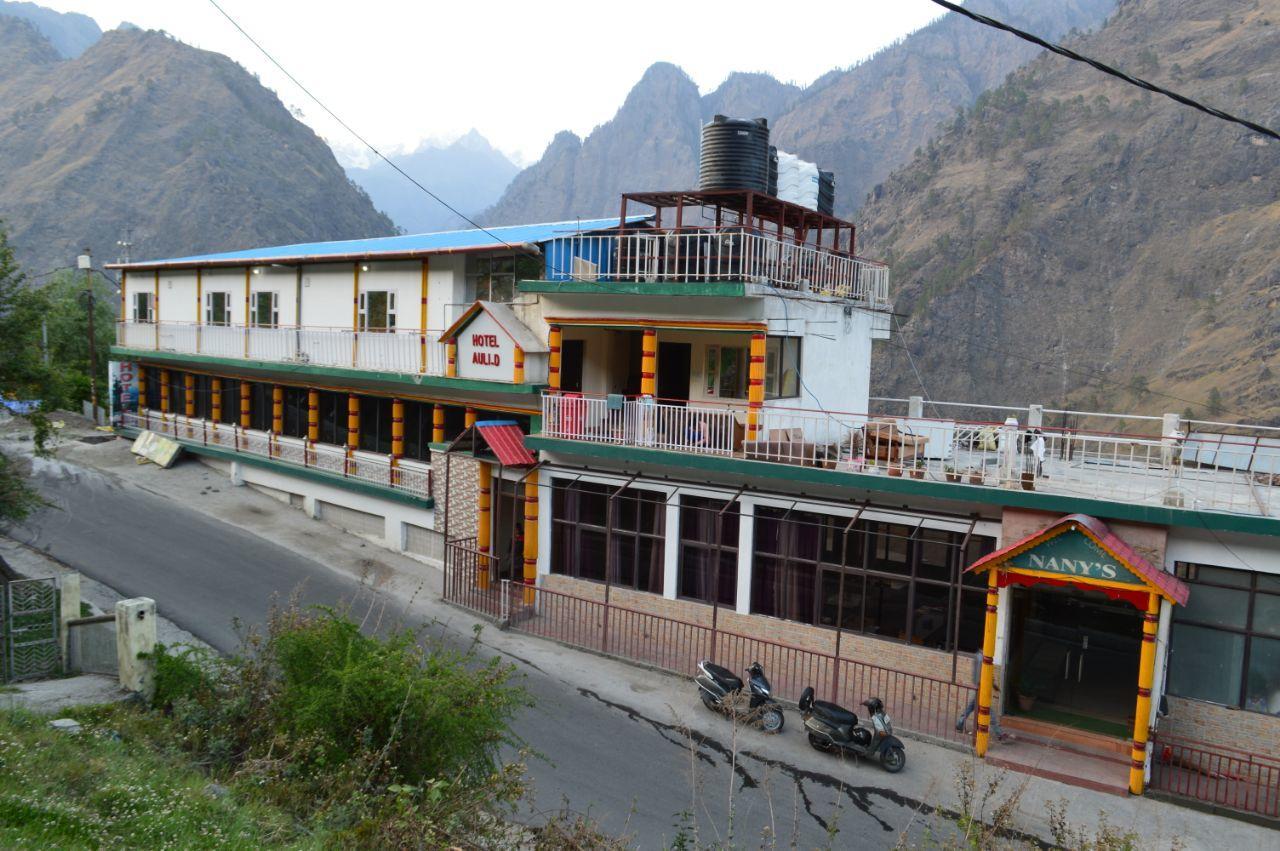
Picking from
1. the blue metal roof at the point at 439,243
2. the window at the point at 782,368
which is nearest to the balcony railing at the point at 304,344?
the blue metal roof at the point at 439,243

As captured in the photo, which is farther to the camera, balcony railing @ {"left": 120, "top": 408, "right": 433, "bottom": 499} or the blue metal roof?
balcony railing @ {"left": 120, "top": 408, "right": 433, "bottom": 499}

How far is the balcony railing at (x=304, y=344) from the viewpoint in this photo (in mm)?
23969

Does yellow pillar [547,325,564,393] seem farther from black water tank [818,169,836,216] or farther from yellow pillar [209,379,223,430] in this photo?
yellow pillar [209,379,223,430]

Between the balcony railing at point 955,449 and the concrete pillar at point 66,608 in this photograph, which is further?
the concrete pillar at point 66,608

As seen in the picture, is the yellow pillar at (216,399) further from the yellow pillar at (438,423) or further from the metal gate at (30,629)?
the metal gate at (30,629)

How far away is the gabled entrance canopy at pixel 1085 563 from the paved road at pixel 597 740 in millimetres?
3659

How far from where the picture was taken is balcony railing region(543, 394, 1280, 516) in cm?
1395

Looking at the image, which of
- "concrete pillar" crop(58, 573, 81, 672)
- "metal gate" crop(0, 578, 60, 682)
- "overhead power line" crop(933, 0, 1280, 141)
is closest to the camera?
"overhead power line" crop(933, 0, 1280, 141)

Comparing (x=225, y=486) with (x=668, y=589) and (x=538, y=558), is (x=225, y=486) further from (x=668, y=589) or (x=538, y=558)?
(x=668, y=589)

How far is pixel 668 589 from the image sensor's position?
62.2 feet

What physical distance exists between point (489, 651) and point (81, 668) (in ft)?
22.3

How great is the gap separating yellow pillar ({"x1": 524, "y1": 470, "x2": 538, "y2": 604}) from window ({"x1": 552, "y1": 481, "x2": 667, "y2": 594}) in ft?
1.41

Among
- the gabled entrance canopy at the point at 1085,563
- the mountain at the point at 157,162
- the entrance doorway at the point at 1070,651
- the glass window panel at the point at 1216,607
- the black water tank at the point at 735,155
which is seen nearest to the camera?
the gabled entrance canopy at the point at 1085,563

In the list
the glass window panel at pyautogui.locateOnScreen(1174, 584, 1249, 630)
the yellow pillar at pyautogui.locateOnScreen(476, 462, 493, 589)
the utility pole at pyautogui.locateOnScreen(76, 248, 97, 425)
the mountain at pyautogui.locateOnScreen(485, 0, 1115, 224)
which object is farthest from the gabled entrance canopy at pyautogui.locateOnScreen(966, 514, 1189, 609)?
the mountain at pyautogui.locateOnScreen(485, 0, 1115, 224)
